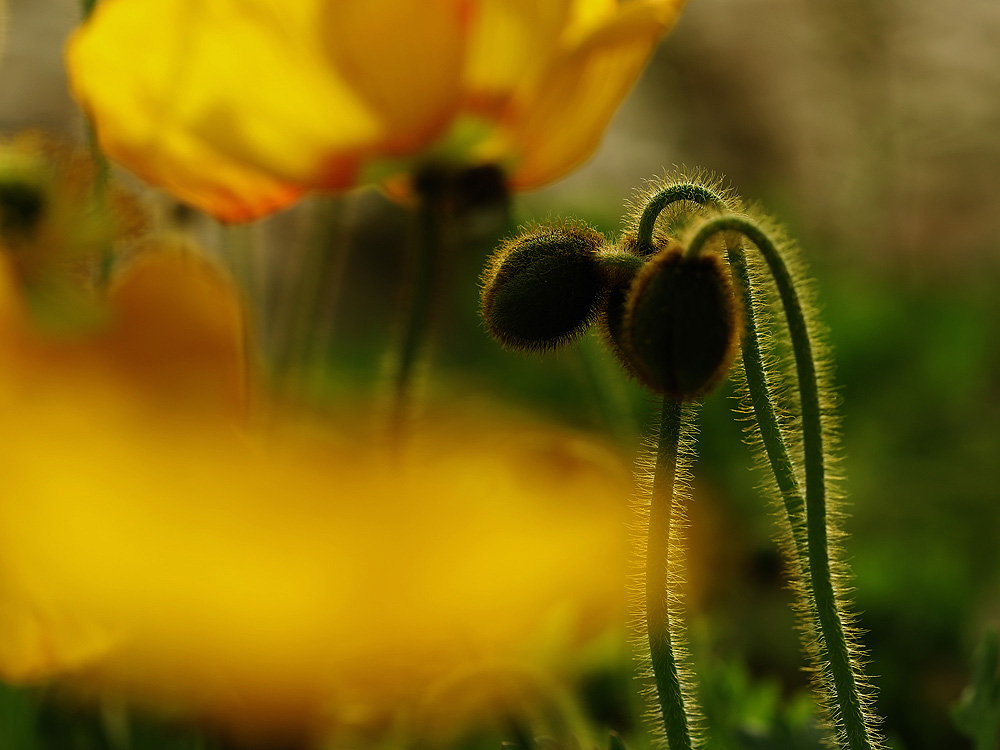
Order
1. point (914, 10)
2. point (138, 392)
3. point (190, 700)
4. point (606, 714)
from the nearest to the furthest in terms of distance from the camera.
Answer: point (190, 700), point (138, 392), point (606, 714), point (914, 10)

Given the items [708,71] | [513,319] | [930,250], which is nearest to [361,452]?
[513,319]

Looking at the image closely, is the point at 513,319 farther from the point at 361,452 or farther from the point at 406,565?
the point at 406,565

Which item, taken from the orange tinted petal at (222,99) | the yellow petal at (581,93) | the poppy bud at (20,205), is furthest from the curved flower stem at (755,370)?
the poppy bud at (20,205)

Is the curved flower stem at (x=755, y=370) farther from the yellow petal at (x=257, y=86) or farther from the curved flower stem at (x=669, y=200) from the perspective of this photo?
the yellow petal at (x=257, y=86)

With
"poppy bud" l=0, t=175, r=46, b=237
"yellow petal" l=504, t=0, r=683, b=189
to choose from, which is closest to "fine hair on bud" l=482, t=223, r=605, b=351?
"yellow petal" l=504, t=0, r=683, b=189

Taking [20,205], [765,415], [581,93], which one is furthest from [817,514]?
[20,205]

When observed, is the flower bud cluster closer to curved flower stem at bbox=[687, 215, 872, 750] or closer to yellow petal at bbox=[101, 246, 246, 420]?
curved flower stem at bbox=[687, 215, 872, 750]
